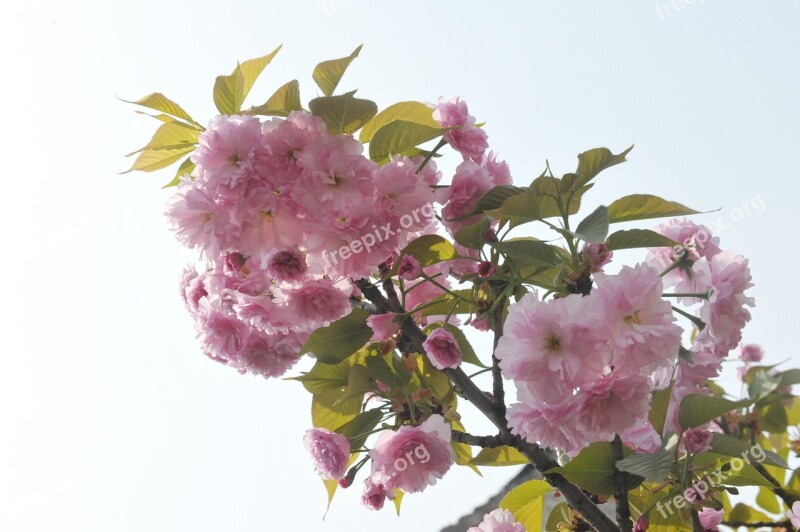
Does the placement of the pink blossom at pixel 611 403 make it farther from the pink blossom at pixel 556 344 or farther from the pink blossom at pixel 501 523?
the pink blossom at pixel 501 523

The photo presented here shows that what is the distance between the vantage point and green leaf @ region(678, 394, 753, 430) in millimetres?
1097

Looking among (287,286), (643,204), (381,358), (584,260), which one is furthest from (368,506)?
(643,204)

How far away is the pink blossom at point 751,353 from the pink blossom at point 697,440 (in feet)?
10.9

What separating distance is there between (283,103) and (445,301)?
0.52m

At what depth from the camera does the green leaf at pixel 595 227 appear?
40.0 inches

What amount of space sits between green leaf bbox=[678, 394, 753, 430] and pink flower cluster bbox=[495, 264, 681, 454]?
0.14m

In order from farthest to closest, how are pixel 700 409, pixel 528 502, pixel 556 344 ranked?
pixel 528 502 → pixel 700 409 → pixel 556 344

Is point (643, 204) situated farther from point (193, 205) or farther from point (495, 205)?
point (193, 205)

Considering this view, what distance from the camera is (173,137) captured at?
4.77ft

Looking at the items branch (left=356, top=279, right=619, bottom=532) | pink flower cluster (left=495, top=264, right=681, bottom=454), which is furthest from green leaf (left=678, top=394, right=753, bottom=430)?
branch (left=356, top=279, right=619, bottom=532)

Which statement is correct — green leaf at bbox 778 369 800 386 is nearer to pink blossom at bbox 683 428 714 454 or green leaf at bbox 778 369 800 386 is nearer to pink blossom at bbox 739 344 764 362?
pink blossom at bbox 683 428 714 454

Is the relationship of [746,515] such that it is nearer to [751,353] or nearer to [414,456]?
[414,456]

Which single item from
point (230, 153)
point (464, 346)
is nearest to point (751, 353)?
point (464, 346)

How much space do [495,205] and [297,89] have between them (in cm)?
43
